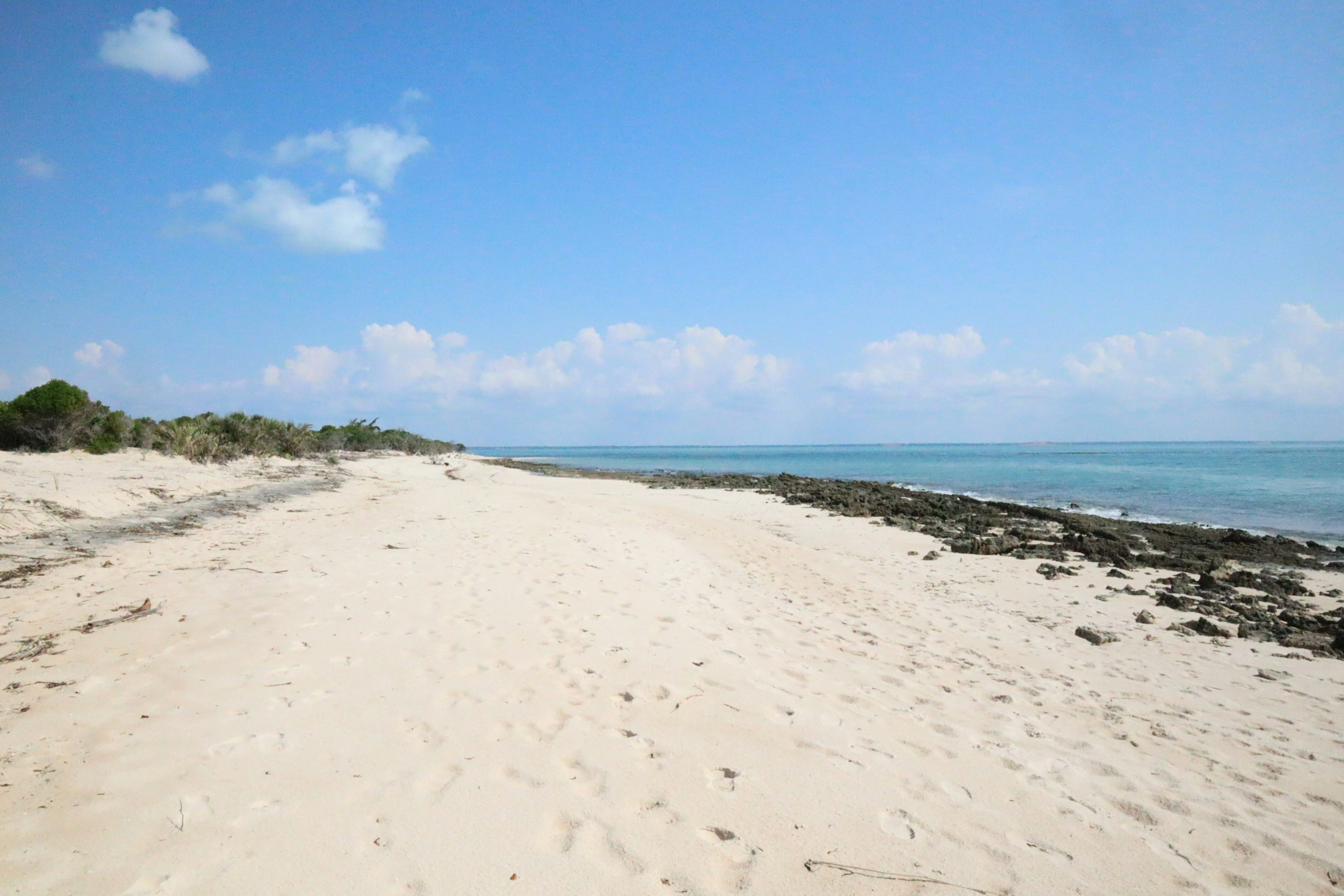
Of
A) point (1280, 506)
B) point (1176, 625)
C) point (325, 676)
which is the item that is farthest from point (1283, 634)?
point (1280, 506)

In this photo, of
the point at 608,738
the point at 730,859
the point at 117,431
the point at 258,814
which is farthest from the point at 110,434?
the point at 730,859

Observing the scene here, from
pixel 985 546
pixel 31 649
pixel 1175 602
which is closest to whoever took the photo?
pixel 31 649

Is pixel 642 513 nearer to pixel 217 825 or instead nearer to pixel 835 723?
pixel 835 723

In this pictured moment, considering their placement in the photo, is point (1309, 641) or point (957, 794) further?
point (1309, 641)

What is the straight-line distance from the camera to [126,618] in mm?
5211

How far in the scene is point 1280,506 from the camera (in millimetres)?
23250

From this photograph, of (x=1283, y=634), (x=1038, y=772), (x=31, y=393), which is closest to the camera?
(x=1038, y=772)

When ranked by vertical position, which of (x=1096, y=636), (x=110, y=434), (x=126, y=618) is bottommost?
(x=1096, y=636)

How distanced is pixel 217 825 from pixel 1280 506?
33.3 metres

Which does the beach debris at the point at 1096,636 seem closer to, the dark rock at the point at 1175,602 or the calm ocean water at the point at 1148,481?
the dark rock at the point at 1175,602

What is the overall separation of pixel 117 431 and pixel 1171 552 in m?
30.0

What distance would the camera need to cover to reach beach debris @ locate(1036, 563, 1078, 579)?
1096 cm

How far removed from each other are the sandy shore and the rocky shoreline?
1.52m

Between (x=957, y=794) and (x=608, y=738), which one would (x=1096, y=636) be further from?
(x=608, y=738)
